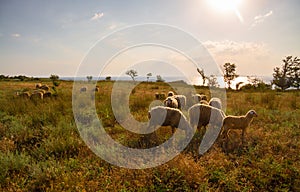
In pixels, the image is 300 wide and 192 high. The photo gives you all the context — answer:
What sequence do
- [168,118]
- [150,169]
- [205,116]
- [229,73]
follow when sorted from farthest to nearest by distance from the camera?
[229,73] < [205,116] < [168,118] < [150,169]

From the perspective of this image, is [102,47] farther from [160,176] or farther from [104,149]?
[160,176]

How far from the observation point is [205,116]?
7051 mm

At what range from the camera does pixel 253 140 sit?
21.1 feet

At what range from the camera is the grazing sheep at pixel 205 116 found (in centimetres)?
699

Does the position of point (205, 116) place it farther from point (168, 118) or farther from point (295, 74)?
point (295, 74)

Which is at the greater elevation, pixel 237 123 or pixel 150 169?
pixel 237 123

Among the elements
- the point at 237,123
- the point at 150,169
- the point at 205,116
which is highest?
the point at 205,116

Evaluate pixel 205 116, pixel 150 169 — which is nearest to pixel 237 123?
pixel 205 116

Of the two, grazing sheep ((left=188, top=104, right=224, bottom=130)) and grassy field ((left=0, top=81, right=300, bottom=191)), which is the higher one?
grazing sheep ((left=188, top=104, right=224, bottom=130))

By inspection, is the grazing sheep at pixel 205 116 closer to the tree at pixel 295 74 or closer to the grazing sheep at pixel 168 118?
the grazing sheep at pixel 168 118

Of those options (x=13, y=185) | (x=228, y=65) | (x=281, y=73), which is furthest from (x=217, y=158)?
(x=281, y=73)

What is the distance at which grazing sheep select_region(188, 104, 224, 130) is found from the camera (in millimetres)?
6988

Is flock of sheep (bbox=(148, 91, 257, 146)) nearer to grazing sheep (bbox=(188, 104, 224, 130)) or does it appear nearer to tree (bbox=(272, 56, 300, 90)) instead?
grazing sheep (bbox=(188, 104, 224, 130))

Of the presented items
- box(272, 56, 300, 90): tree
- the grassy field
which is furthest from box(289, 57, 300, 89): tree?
the grassy field
